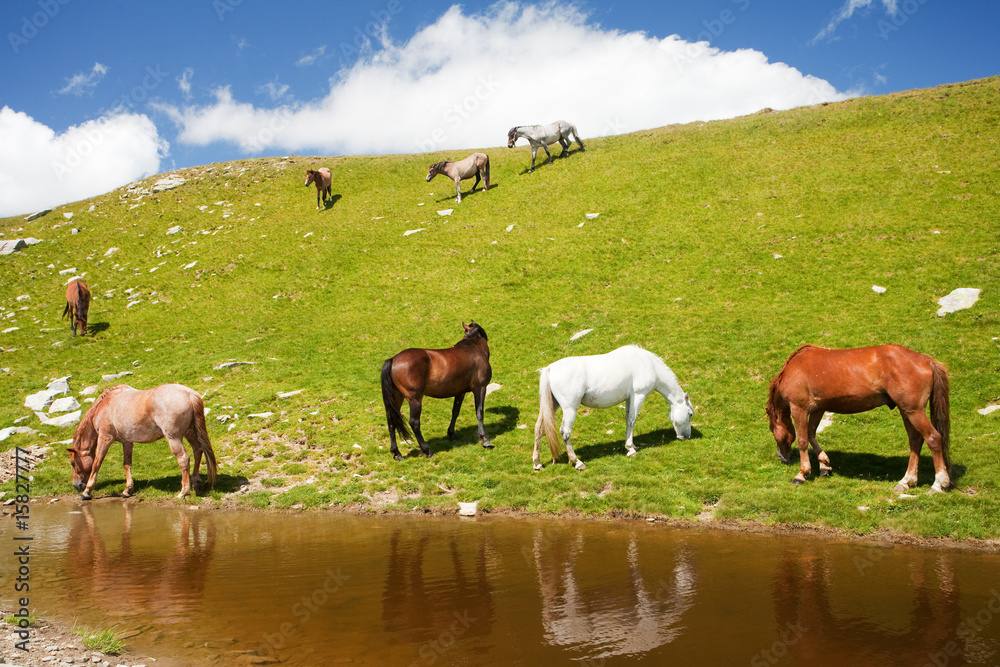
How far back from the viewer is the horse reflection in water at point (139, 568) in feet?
25.9

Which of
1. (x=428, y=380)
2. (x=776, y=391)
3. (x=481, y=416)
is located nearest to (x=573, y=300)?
(x=481, y=416)

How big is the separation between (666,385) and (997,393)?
7.79 metres

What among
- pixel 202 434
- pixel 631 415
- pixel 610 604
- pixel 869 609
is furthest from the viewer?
pixel 631 415

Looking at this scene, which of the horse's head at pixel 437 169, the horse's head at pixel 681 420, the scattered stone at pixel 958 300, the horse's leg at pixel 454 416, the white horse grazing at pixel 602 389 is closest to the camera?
the white horse grazing at pixel 602 389

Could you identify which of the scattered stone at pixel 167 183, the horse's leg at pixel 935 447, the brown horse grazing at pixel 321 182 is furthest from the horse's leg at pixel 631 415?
the scattered stone at pixel 167 183

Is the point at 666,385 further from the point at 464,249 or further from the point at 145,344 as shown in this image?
the point at 145,344

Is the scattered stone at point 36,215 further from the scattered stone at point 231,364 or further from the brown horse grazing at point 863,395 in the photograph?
the brown horse grazing at point 863,395

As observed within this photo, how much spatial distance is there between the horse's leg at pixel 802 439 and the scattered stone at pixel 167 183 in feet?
162

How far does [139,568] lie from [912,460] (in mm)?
13749

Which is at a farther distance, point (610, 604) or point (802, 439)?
point (802, 439)

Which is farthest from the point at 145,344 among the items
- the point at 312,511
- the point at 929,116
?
the point at 929,116

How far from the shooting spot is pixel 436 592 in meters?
8.16

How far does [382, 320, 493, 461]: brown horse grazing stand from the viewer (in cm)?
1527

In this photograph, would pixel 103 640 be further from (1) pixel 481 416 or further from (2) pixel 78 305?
(2) pixel 78 305
